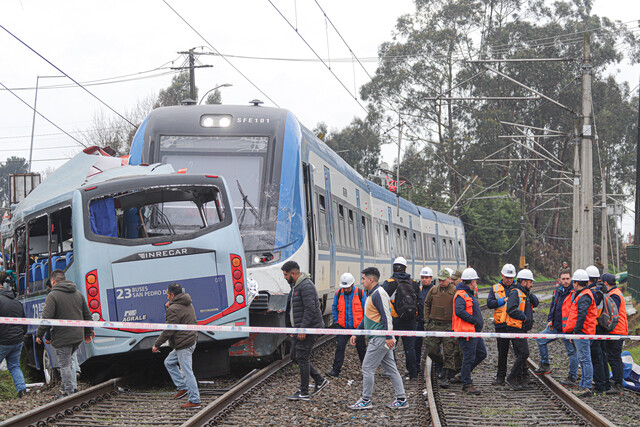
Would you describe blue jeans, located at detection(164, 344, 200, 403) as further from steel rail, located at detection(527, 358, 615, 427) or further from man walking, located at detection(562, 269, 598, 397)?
man walking, located at detection(562, 269, 598, 397)

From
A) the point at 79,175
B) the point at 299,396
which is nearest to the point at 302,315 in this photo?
the point at 299,396

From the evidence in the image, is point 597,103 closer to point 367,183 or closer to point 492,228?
point 492,228

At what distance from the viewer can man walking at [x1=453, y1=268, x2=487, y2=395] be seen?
10875mm

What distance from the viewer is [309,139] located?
525 inches

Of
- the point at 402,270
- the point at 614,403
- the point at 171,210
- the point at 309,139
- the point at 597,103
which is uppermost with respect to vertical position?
the point at 597,103

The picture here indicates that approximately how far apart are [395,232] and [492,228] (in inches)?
1407

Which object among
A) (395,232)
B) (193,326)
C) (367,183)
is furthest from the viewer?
(395,232)

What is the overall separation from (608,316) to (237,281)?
4.78m

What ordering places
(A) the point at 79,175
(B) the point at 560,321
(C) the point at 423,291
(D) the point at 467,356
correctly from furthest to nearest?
(C) the point at 423,291
(B) the point at 560,321
(A) the point at 79,175
(D) the point at 467,356

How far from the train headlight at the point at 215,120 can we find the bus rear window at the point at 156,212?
1.74 meters

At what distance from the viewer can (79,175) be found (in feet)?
38.1

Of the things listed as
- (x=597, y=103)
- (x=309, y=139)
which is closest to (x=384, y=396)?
(x=309, y=139)

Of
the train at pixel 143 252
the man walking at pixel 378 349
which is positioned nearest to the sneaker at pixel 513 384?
the man walking at pixel 378 349

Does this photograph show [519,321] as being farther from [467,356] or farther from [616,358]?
[616,358]
